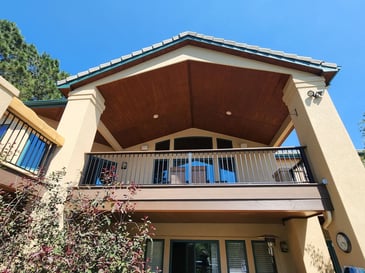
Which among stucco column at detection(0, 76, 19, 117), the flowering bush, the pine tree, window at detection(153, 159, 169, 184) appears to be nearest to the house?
stucco column at detection(0, 76, 19, 117)

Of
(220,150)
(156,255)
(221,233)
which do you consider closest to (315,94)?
(220,150)

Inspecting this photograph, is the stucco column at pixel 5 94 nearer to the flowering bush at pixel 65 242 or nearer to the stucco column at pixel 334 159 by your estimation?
the flowering bush at pixel 65 242

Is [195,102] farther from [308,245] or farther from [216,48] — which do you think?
[308,245]

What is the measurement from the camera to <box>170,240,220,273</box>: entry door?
20.6 feet

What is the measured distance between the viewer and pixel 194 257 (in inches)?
252

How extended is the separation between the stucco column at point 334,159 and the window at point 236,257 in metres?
2.96

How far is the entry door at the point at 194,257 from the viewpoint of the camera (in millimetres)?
6277

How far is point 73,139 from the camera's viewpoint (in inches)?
196

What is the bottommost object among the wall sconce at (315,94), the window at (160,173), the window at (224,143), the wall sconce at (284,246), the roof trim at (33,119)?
the wall sconce at (284,246)

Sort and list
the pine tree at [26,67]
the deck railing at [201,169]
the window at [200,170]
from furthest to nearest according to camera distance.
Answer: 1. the pine tree at [26,67]
2. the window at [200,170]
3. the deck railing at [201,169]

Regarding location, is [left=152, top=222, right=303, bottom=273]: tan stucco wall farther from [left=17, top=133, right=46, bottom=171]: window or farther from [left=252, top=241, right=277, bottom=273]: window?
[left=17, top=133, right=46, bottom=171]: window

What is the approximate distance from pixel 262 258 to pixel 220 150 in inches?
159

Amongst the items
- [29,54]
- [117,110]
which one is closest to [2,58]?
[29,54]

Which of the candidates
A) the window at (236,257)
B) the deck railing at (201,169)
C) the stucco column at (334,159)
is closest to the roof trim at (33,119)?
the deck railing at (201,169)
